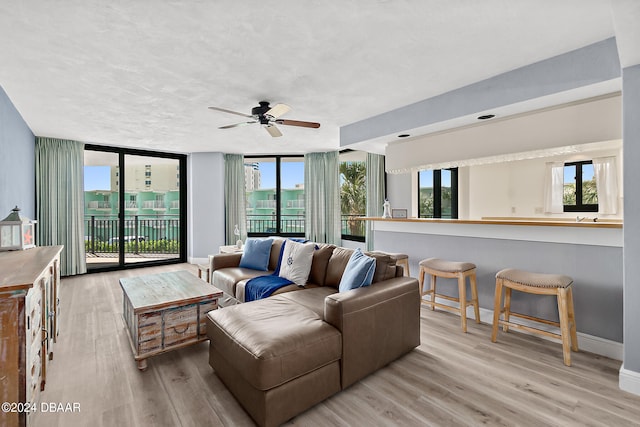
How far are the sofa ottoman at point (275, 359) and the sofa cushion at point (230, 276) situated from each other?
113cm

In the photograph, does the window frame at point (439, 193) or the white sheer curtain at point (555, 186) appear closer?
the white sheer curtain at point (555, 186)

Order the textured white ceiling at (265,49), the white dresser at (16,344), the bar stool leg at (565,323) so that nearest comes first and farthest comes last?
the white dresser at (16,344)
the textured white ceiling at (265,49)
the bar stool leg at (565,323)

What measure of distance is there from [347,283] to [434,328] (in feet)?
4.08

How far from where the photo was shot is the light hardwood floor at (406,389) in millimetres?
1748

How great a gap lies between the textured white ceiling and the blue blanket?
1.95 metres

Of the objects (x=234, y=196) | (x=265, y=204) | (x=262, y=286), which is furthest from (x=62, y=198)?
(x=262, y=286)

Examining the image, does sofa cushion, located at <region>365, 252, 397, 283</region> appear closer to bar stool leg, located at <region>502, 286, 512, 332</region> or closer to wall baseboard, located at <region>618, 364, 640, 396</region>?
bar stool leg, located at <region>502, 286, 512, 332</region>

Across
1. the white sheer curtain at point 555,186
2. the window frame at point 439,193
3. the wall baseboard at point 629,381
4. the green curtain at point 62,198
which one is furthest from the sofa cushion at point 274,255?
the white sheer curtain at point 555,186

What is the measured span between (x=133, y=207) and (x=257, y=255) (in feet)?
13.8

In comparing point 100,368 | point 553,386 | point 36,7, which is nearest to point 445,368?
point 553,386

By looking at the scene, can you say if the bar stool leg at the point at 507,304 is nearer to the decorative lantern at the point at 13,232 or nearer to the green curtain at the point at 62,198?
the decorative lantern at the point at 13,232

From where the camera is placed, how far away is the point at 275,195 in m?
7.05

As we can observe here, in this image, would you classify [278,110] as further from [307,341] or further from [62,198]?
[62,198]

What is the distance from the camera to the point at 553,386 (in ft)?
6.72
